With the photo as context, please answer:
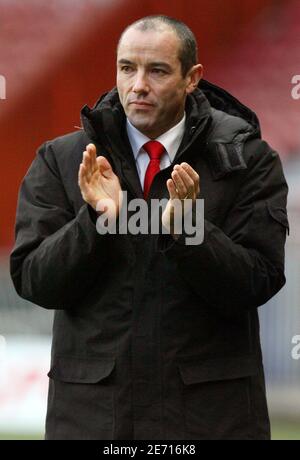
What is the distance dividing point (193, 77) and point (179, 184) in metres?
0.55

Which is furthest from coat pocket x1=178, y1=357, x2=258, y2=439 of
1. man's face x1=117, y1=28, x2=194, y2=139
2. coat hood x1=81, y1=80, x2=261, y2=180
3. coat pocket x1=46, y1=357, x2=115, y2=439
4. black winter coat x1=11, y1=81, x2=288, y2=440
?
man's face x1=117, y1=28, x2=194, y2=139

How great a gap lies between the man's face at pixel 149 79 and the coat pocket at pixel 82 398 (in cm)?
68

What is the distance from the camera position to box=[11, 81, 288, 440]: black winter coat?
10.8 feet

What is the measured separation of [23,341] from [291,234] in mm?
1203

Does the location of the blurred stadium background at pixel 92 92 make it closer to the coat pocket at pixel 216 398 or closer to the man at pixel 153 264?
the man at pixel 153 264

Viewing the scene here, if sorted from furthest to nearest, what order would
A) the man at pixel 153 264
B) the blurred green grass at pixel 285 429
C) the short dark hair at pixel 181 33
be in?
1. the blurred green grass at pixel 285 429
2. the short dark hair at pixel 181 33
3. the man at pixel 153 264

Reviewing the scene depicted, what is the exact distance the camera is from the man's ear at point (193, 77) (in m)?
3.59

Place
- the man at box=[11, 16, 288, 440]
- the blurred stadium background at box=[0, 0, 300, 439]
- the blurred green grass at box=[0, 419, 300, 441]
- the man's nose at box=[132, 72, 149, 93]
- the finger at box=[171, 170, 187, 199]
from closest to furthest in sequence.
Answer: the finger at box=[171, 170, 187, 199]
the man at box=[11, 16, 288, 440]
the man's nose at box=[132, 72, 149, 93]
the blurred stadium background at box=[0, 0, 300, 439]
the blurred green grass at box=[0, 419, 300, 441]

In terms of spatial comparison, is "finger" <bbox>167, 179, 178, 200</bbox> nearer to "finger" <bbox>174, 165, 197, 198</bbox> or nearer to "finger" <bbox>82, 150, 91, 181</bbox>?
"finger" <bbox>174, 165, 197, 198</bbox>

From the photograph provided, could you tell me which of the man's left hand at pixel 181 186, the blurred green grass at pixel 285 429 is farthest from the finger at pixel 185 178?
the blurred green grass at pixel 285 429

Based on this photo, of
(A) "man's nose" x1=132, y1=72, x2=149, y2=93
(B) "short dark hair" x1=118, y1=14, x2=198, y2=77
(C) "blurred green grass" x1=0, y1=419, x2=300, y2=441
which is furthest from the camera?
(C) "blurred green grass" x1=0, y1=419, x2=300, y2=441

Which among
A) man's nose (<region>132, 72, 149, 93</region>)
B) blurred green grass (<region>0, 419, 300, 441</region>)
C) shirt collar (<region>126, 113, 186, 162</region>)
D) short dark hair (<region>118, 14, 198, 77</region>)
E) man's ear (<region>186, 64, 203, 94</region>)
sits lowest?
blurred green grass (<region>0, 419, 300, 441</region>)

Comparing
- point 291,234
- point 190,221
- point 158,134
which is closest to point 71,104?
point 291,234

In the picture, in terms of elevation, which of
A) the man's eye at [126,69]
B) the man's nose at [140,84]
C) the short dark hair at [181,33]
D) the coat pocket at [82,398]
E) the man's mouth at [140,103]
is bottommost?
the coat pocket at [82,398]
